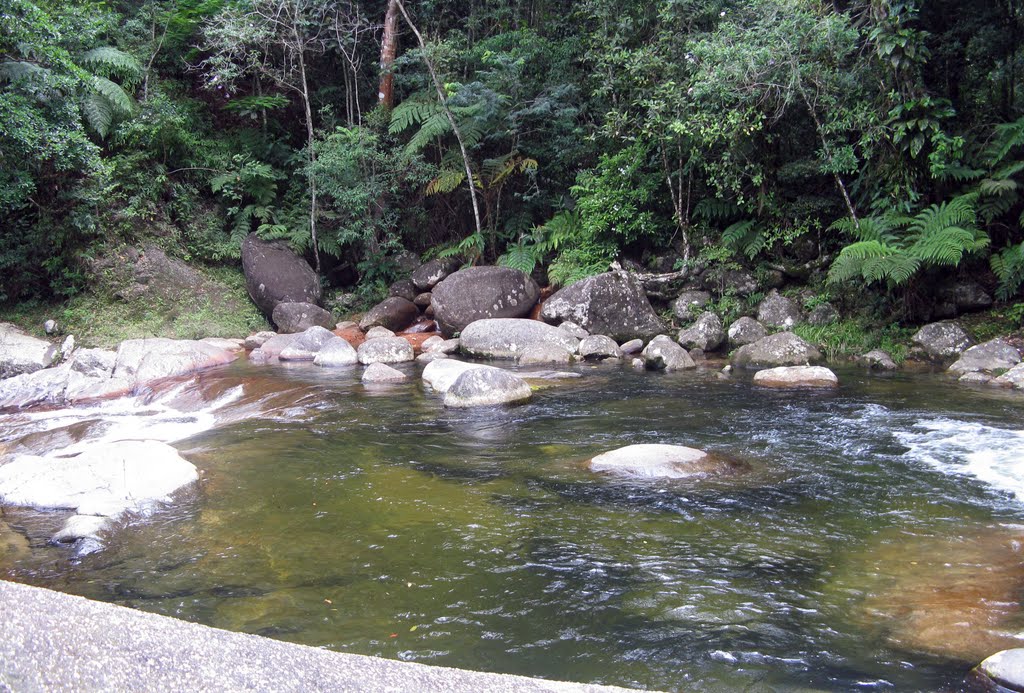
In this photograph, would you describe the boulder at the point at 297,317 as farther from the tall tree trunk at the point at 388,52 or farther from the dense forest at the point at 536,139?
the tall tree trunk at the point at 388,52

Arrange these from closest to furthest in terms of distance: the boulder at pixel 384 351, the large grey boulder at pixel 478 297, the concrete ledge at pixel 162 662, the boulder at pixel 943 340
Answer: the concrete ledge at pixel 162 662 → the boulder at pixel 943 340 → the boulder at pixel 384 351 → the large grey boulder at pixel 478 297

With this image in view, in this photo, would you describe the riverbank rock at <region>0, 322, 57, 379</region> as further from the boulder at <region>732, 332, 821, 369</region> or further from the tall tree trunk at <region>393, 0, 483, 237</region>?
the boulder at <region>732, 332, 821, 369</region>

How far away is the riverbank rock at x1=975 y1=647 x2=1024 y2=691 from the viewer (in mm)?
2604

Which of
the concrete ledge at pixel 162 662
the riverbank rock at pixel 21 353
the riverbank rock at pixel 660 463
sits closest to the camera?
the concrete ledge at pixel 162 662

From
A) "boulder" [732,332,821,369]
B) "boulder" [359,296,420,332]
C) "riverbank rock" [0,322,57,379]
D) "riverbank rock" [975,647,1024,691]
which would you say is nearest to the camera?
"riverbank rock" [975,647,1024,691]

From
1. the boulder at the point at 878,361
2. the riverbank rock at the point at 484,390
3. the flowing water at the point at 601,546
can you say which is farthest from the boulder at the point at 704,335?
the riverbank rock at the point at 484,390

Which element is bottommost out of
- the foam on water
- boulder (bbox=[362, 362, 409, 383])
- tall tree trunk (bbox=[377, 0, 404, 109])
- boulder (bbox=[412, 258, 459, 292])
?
the foam on water

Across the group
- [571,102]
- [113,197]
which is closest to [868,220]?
[571,102]

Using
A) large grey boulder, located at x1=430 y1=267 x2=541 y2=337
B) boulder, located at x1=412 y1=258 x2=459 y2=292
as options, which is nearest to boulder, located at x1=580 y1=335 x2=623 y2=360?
large grey boulder, located at x1=430 y1=267 x2=541 y2=337

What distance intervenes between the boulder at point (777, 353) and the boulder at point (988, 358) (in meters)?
1.94

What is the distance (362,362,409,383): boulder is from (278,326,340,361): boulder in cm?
224

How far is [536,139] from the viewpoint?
15.5 m

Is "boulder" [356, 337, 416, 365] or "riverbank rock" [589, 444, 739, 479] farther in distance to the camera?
"boulder" [356, 337, 416, 365]

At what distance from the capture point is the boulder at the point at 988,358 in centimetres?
893
